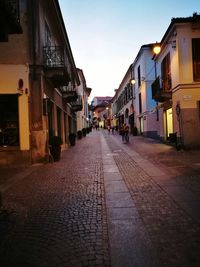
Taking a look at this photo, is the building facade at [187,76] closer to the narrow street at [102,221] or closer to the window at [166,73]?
the window at [166,73]

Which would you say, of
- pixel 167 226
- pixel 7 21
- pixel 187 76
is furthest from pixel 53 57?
pixel 167 226

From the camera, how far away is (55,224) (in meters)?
5.08

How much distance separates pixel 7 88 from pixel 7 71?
2.29 feet

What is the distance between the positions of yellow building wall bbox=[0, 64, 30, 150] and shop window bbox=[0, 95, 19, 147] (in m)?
0.30

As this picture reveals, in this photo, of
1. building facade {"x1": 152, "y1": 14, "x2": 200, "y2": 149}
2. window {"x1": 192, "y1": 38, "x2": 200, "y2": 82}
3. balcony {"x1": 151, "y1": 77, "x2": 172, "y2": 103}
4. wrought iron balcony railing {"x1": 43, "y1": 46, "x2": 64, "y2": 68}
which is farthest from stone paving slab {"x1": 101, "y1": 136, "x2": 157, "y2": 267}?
balcony {"x1": 151, "y1": 77, "x2": 172, "y2": 103}

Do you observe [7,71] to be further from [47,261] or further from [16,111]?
[47,261]

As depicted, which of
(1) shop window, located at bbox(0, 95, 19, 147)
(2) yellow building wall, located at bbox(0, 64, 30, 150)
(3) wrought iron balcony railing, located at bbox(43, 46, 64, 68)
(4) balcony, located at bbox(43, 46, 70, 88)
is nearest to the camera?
(2) yellow building wall, located at bbox(0, 64, 30, 150)

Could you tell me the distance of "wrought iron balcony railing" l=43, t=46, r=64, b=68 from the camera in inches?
571

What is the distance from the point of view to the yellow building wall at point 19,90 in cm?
1296

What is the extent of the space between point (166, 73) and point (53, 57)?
849 centimetres

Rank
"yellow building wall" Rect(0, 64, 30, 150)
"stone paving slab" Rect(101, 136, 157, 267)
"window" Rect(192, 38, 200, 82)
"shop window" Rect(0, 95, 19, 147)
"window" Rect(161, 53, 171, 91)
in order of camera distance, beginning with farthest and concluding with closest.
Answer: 1. "window" Rect(161, 53, 171, 91)
2. "window" Rect(192, 38, 200, 82)
3. "shop window" Rect(0, 95, 19, 147)
4. "yellow building wall" Rect(0, 64, 30, 150)
5. "stone paving slab" Rect(101, 136, 157, 267)

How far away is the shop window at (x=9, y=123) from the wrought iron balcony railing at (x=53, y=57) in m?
2.61

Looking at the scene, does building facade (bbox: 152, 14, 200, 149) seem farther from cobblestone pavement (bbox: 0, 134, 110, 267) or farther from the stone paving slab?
the stone paving slab

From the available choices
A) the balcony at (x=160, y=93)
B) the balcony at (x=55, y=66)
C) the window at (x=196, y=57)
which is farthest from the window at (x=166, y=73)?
the balcony at (x=55, y=66)
